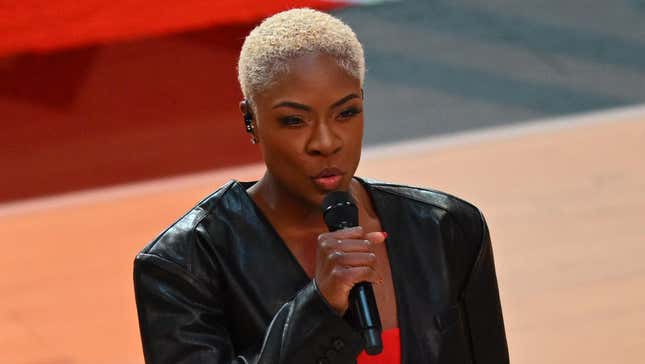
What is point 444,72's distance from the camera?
12.4ft

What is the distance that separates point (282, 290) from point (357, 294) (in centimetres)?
14

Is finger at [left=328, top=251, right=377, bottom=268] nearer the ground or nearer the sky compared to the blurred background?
nearer the ground

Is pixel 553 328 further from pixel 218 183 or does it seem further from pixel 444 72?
pixel 444 72

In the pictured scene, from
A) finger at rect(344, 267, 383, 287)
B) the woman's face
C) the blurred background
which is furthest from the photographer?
the blurred background

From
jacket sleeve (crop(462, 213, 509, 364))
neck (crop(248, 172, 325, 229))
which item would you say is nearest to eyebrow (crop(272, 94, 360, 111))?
neck (crop(248, 172, 325, 229))

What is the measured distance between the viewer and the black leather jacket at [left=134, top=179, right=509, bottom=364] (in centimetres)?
115

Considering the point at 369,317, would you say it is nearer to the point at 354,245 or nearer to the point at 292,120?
the point at 354,245

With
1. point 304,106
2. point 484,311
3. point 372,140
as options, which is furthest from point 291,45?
point 372,140

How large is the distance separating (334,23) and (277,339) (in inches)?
11.6

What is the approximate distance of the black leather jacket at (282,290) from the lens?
3.77ft

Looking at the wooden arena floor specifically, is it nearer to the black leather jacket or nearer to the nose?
the black leather jacket

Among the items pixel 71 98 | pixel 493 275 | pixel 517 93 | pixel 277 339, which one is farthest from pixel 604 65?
pixel 277 339

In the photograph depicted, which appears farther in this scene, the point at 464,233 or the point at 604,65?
the point at 604,65

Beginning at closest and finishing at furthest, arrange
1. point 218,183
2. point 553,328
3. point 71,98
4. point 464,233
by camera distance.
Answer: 1. point 464,233
2. point 553,328
3. point 218,183
4. point 71,98
